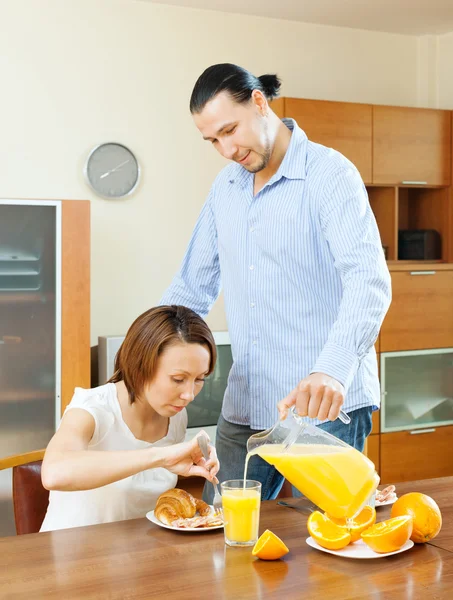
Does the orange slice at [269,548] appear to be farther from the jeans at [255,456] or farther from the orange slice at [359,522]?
the jeans at [255,456]

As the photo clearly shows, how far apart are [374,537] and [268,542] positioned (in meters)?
0.18

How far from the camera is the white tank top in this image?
5.79 ft

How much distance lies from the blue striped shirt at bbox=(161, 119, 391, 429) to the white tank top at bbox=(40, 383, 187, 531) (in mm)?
335

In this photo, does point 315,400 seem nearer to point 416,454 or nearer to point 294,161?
point 294,161

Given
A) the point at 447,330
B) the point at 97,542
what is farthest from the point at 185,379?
the point at 447,330

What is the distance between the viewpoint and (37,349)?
142 inches

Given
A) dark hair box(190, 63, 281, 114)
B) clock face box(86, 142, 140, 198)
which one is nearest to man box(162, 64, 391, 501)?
dark hair box(190, 63, 281, 114)

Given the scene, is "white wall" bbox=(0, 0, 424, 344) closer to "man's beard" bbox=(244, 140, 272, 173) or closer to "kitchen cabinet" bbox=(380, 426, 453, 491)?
"kitchen cabinet" bbox=(380, 426, 453, 491)

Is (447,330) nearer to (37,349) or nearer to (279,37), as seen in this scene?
(279,37)

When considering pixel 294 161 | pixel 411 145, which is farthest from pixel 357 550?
pixel 411 145

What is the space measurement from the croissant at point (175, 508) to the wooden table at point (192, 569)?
30 mm

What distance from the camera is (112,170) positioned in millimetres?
4090

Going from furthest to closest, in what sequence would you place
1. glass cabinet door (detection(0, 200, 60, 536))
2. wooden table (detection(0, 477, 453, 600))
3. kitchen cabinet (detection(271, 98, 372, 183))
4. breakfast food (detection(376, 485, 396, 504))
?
kitchen cabinet (detection(271, 98, 372, 183)), glass cabinet door (detection(0, 200, 60, 536)), breakfast food (detection(376, 485, 396, 504)), wooden table (detection(0, 477, 453, 600))

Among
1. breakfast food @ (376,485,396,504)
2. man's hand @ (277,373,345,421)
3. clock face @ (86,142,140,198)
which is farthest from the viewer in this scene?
clock face @ (86,142,140,198)
